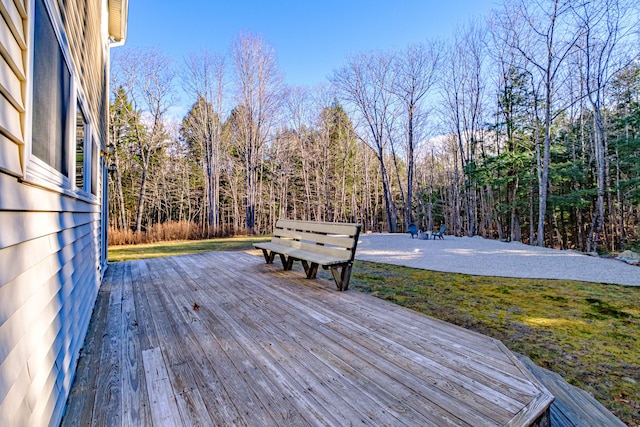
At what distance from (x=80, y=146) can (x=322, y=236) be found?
9.67 ft

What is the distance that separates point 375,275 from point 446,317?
6.80 ft

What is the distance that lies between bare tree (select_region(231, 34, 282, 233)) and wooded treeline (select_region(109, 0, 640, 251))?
56 millimetres

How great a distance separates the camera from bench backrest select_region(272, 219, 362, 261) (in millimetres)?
3543

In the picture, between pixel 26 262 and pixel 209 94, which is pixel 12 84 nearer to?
pixel 26 262

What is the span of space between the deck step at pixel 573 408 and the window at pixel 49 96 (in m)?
3.06

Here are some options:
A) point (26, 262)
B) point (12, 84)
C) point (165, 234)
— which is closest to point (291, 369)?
point (26, 262)

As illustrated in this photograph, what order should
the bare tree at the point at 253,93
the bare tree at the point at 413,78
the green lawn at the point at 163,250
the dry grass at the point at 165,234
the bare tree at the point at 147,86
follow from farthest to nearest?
1. the bare tree at the point at 253,93
2. the bare tree at the point at 413,78
3. the bare tree at the point at 147,86
4. the dry grass at the point at 165,234
5. the green lawn at the point at 163,250

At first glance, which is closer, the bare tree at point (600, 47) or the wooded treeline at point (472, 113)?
the bare tree at point (600, 47)

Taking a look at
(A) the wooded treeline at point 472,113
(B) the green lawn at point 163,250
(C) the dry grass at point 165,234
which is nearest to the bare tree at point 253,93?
(A) the wooded treeline at point 472,113

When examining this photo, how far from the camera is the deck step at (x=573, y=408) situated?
1578 millimetres

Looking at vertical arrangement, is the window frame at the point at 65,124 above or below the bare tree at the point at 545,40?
below

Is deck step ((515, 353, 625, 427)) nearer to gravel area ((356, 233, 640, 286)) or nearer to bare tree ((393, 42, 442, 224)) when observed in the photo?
gravel area ((356, 233, 640, 286))

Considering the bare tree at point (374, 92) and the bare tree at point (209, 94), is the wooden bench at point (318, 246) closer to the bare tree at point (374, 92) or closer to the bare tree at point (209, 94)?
the bare tree at point (209, 94)

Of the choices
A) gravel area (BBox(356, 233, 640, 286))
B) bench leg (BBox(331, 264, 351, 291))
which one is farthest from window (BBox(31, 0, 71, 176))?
gravel area (BBox(356, 233, 640, 286))
